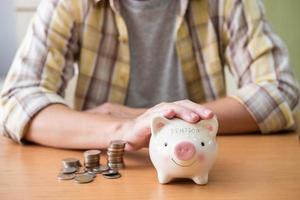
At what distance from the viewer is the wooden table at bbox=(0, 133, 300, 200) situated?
2.03ft

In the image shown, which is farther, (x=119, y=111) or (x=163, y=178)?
(x=119, y=111)

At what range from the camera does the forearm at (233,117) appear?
924mm

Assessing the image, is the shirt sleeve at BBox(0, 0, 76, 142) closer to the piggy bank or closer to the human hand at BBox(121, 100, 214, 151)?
the human hand at BBox(121, 100, 214, 151)

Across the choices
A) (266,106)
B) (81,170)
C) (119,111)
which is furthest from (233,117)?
(81,170)

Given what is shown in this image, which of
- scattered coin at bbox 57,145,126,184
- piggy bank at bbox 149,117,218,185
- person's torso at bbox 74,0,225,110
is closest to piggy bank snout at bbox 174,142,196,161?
piggy bank at bbox 149,117,218,185

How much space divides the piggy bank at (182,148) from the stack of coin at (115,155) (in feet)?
0.32

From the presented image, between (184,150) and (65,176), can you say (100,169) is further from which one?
(184,150)

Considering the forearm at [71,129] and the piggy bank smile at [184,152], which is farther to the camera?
the forearm at [71,129]

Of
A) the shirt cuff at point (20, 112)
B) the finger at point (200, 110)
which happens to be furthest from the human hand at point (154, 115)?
the shirt cuff at point (20, 112)

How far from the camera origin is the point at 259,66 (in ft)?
3.40

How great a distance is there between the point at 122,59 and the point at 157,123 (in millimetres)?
530

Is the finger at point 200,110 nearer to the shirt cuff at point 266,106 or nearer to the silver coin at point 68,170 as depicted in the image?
the silver coin at point 68,170

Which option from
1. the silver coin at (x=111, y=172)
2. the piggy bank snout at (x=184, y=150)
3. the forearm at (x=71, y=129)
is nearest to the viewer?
the piggy bank snout at (x=184, y=150)

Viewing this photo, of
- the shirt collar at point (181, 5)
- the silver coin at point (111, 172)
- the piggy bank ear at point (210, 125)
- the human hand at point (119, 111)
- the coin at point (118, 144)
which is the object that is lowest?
the silver coin at point (111, 172)
